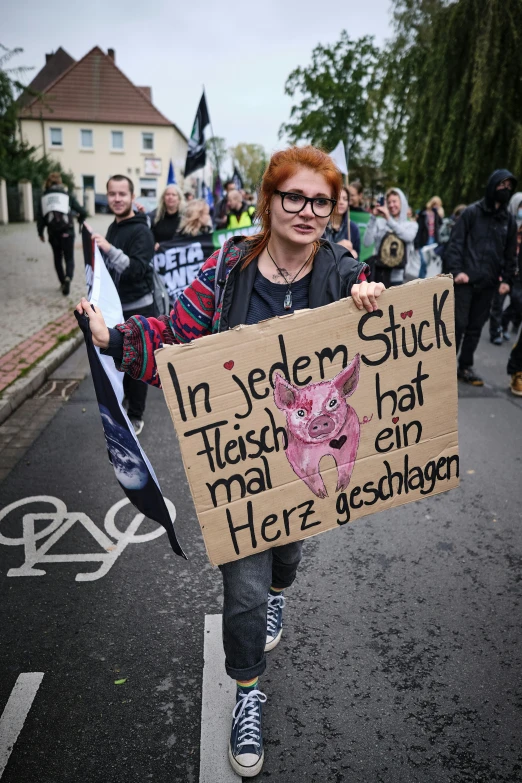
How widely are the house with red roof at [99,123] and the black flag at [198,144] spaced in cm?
4269

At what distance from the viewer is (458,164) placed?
45.8 ft

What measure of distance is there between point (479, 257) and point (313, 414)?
16.3 ft

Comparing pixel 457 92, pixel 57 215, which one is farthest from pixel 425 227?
pixel 57 215

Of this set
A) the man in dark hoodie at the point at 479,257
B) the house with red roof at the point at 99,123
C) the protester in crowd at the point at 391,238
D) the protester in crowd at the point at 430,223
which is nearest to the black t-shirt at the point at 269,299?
the man in dark hoodie at the point at 479,257

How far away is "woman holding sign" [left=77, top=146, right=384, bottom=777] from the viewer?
79.5 inches

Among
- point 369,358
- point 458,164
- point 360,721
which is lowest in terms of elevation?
point 360,721

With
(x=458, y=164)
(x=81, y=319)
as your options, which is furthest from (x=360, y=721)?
(x=458, y=164)

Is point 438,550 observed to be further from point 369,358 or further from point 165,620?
point 369,358

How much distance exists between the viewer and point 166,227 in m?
7.16

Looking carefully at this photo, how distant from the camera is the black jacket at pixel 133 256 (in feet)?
15.7

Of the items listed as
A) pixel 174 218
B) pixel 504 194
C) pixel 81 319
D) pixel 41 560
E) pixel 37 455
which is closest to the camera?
pixel 81 319

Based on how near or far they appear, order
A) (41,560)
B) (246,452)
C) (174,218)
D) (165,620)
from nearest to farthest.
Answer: (246,452) → (165,620) → (41,560) → (174,218)

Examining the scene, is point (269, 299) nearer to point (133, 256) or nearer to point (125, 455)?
point (125, 455)

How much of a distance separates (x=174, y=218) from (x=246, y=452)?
18.9 feet
